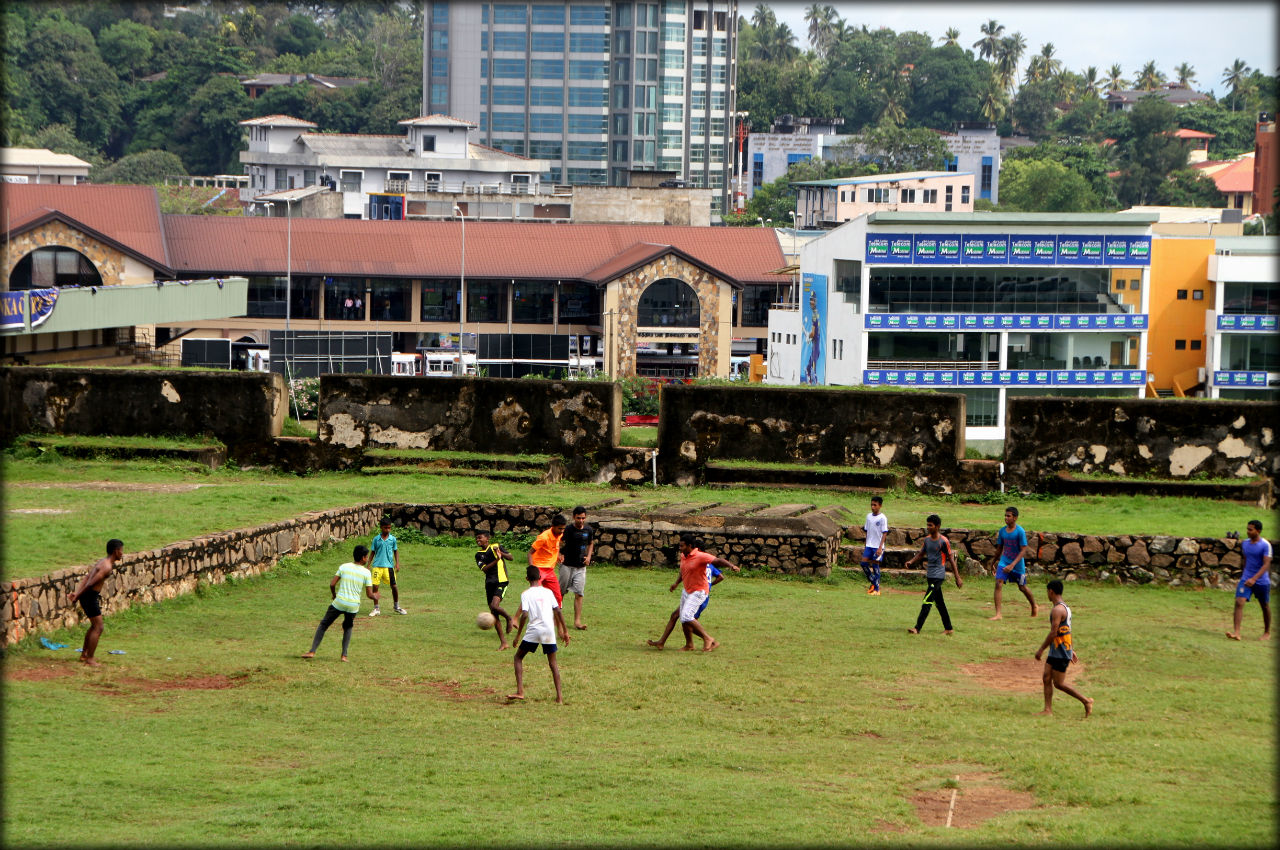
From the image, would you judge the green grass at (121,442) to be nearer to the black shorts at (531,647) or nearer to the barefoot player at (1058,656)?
the black shorts at (531,647)

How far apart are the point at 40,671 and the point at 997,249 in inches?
A: 1764

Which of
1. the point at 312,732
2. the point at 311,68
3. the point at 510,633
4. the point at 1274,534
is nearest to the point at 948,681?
the point at 510,633

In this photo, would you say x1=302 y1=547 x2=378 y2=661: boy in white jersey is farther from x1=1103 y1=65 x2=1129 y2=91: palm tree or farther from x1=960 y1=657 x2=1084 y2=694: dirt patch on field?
x1=1103 y1=65 x2=1129 y2=91: palm tree

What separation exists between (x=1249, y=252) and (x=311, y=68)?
93639mm

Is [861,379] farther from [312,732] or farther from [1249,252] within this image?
[312,732]

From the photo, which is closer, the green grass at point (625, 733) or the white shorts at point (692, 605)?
the green grass at point (625, 733)

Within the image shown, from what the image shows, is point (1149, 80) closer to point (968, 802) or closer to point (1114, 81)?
point (1114, 81)

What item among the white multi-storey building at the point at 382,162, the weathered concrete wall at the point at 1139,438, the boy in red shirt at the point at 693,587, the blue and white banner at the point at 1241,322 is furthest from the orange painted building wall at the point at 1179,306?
the boy in red shirt at the point at 693,587

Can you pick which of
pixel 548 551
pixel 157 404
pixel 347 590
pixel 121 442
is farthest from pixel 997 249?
pixel 347 590

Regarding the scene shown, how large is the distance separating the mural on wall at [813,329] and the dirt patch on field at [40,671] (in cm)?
4485

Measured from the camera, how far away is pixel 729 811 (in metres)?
9.79

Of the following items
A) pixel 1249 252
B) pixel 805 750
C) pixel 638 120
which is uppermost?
pixel 638 120

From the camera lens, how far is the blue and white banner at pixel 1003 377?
52.9 metres

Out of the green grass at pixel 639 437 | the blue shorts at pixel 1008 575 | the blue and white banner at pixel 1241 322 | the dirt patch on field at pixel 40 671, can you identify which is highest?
the blue and white banner at pixel 1241 322
